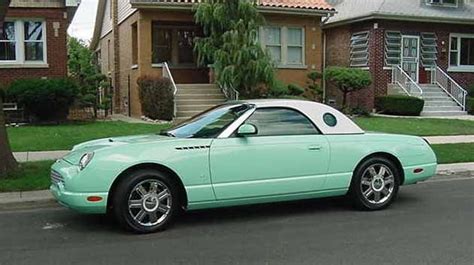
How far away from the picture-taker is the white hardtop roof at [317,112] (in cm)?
757

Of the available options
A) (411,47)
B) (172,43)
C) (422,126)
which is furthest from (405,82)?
(172,43)

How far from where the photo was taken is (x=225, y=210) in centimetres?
786

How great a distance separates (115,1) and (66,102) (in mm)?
10318

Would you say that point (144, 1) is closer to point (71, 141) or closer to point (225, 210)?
point (71, 141)

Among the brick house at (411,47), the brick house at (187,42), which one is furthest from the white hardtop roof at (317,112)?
the brick house at (411,47)

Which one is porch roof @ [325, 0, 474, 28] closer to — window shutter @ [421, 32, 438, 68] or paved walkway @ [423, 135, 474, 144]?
window shutter @ [421, 32, 438, 68]

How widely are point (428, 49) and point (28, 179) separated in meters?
21.3

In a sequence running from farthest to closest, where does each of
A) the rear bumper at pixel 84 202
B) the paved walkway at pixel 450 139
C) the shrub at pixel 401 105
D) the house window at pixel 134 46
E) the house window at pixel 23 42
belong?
the house window at pixel 134 46
the shrub at pixel 401 105
the house window at pixel 23 42
the paved walkway at pixel 450 139
the rear bumper at pixel 84 202

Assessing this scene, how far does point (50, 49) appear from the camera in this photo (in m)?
20.4

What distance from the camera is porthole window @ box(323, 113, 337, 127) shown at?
7.69 m

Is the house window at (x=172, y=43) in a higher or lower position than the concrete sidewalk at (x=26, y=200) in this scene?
higher

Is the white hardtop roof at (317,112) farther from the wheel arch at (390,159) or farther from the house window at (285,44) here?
the house window at (285,44)

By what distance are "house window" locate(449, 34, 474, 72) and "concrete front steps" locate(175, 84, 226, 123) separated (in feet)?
39.2

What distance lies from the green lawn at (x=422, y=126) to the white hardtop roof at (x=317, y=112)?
9.32m
